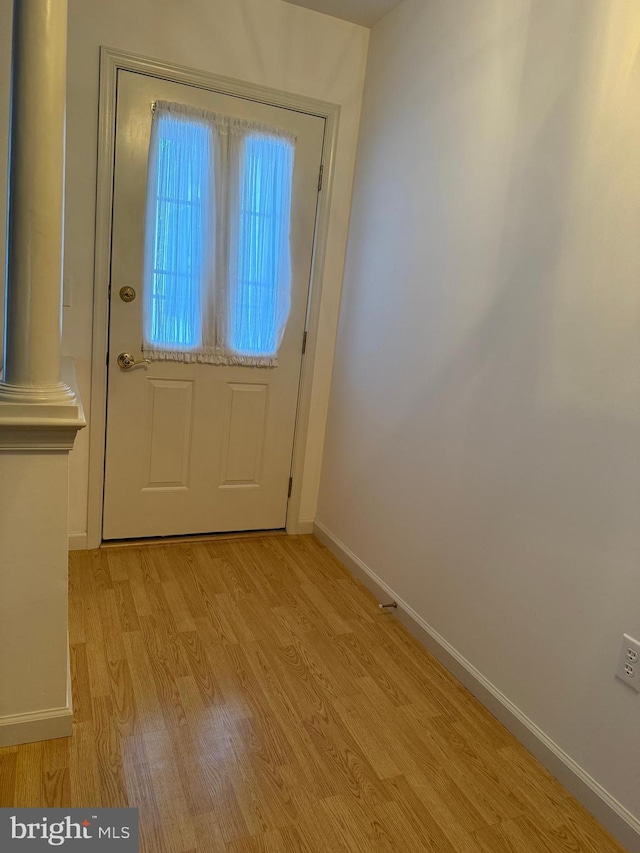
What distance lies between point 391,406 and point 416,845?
1604 mm

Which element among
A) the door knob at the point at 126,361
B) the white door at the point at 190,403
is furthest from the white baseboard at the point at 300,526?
the door knob at the point at 126,361

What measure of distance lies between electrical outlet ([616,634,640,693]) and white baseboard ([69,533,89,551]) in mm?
2267

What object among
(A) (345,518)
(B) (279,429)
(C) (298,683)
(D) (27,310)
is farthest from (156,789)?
(B) (279,429)

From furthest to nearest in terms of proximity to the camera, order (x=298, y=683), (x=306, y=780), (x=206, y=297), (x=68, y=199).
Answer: (x=206, y=297)
(x=68, y=199)
(x=298, y=683)
(x=306, y=780)

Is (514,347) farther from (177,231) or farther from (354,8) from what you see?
(354,8)

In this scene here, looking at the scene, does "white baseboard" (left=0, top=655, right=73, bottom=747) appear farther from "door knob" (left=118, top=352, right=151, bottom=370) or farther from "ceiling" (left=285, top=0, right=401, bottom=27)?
"ceiling" (left=285, top=0, right=401, bottom=27)

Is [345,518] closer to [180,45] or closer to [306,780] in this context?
[306,780]

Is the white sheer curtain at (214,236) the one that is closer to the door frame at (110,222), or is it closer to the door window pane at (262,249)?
the door window pane at (262,249)

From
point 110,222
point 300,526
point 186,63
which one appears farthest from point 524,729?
point 186,63

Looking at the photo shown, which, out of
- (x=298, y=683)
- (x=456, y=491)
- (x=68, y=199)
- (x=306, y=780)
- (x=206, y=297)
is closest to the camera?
(x=306, y=780)

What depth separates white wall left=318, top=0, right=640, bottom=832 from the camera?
157 cm

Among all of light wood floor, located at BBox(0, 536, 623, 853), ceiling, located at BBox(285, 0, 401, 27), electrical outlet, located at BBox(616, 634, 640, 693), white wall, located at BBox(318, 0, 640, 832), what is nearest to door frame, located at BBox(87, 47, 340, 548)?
white wall, located at BBox(318, 0, 640, 832)

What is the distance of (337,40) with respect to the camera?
9.11 ft

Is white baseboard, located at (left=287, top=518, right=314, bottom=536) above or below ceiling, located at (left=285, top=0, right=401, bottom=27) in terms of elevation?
below
